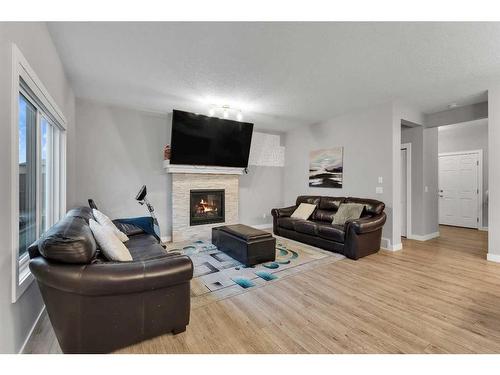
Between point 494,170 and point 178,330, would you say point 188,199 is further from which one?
point 494,170

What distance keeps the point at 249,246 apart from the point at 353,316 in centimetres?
151

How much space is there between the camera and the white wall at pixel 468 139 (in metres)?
5.73

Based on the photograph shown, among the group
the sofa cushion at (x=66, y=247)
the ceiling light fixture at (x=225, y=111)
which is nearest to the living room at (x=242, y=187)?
the sofa cushion at (x=66, y=247)

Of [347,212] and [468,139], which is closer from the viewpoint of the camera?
[347,212]

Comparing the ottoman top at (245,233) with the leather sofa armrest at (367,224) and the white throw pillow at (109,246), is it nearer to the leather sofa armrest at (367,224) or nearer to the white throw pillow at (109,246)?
the leather sofa armrest at (367,224)

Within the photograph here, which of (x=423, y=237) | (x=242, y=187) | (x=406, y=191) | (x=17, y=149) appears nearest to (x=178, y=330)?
(x=17, y=149)

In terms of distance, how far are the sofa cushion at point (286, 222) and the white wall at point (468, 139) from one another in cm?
474

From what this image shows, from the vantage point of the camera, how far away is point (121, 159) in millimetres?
4348

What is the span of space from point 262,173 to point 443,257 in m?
4.00

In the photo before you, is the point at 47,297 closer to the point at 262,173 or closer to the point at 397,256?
the point at 397,256

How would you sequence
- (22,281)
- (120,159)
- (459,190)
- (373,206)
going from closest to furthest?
(22,281), (373,206), (120,159), (459,190)

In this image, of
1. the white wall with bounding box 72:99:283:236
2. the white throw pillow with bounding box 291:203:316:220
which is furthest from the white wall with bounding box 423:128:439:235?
the white wall with bounding box 72:99:283:236
